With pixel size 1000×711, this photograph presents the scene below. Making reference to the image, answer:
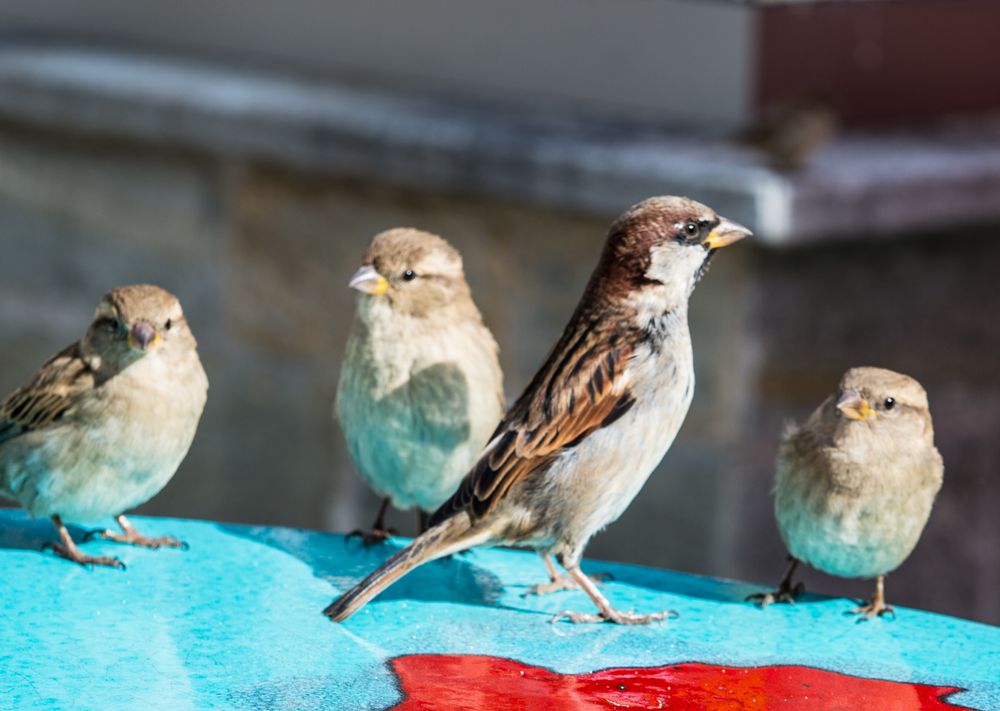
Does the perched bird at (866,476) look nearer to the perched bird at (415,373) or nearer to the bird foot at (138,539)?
the perched bird at (415,373)

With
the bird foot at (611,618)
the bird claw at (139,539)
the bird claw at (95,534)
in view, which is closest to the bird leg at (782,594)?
the bird foot at (611,618)

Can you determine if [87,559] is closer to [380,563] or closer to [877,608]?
[380,563]

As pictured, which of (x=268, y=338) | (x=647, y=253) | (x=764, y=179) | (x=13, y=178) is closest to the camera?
(x=647, y=253)

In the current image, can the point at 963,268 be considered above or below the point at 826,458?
above

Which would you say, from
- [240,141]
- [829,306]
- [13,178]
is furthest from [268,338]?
[829,306]

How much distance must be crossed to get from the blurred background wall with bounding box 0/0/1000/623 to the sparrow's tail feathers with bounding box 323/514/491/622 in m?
2.02

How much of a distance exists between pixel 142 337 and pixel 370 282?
0.47 meters

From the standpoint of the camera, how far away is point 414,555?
9.37 feet

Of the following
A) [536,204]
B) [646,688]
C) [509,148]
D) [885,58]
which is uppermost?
[885,58]

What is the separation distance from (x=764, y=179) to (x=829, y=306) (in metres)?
0.58

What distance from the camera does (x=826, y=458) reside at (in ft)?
9.84

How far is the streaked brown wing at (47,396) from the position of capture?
10.2ft

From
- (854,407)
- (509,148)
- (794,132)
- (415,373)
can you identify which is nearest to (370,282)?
(415,373)

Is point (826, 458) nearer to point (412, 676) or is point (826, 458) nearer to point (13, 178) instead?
point (412, 676)
